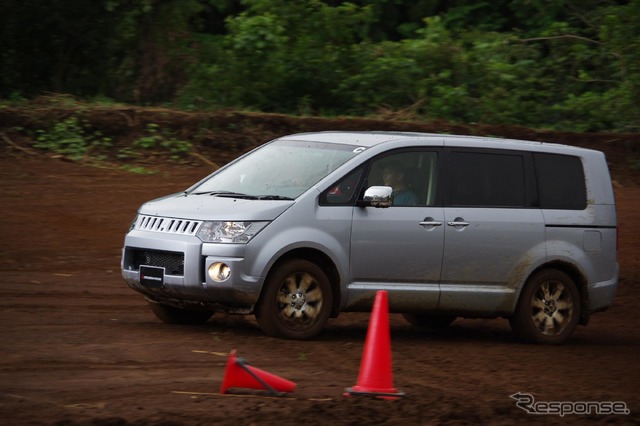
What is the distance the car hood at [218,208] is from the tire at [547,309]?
255cm

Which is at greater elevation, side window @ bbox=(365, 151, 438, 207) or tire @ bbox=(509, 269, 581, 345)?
side window @ bbox=(365, 151, 438, 207)

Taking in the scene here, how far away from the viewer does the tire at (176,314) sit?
10422 millimetres

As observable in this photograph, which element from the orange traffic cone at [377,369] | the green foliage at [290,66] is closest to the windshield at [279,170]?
the orange traffic cone at [377,369]

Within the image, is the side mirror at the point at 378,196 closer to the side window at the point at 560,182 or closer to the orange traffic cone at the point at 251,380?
the side window at the point at 560,182

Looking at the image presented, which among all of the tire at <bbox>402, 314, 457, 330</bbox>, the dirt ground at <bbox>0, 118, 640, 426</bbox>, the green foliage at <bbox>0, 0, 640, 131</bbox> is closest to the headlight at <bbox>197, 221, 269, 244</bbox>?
the dirt ground at <bbox>0, 118, 640, 426</bbox>

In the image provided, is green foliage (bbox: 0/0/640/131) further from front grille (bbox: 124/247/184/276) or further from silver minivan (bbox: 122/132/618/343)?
front grille (bbox: 124/247/184/276)

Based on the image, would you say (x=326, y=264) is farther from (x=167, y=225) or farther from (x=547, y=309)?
(x=547, y=309)

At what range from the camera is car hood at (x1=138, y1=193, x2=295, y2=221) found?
9508 millimetres

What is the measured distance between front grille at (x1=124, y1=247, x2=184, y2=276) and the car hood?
33cm

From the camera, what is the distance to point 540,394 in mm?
7977

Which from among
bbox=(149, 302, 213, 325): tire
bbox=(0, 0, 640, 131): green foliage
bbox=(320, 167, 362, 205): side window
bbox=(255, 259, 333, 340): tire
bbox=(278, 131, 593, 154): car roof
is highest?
bbox=(0, 0, 640, 131): green foliage

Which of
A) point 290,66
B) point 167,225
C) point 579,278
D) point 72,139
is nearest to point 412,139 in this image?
point 579,278

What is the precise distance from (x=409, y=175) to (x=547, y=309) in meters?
1.89

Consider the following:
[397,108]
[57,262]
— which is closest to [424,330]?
[57,262]
